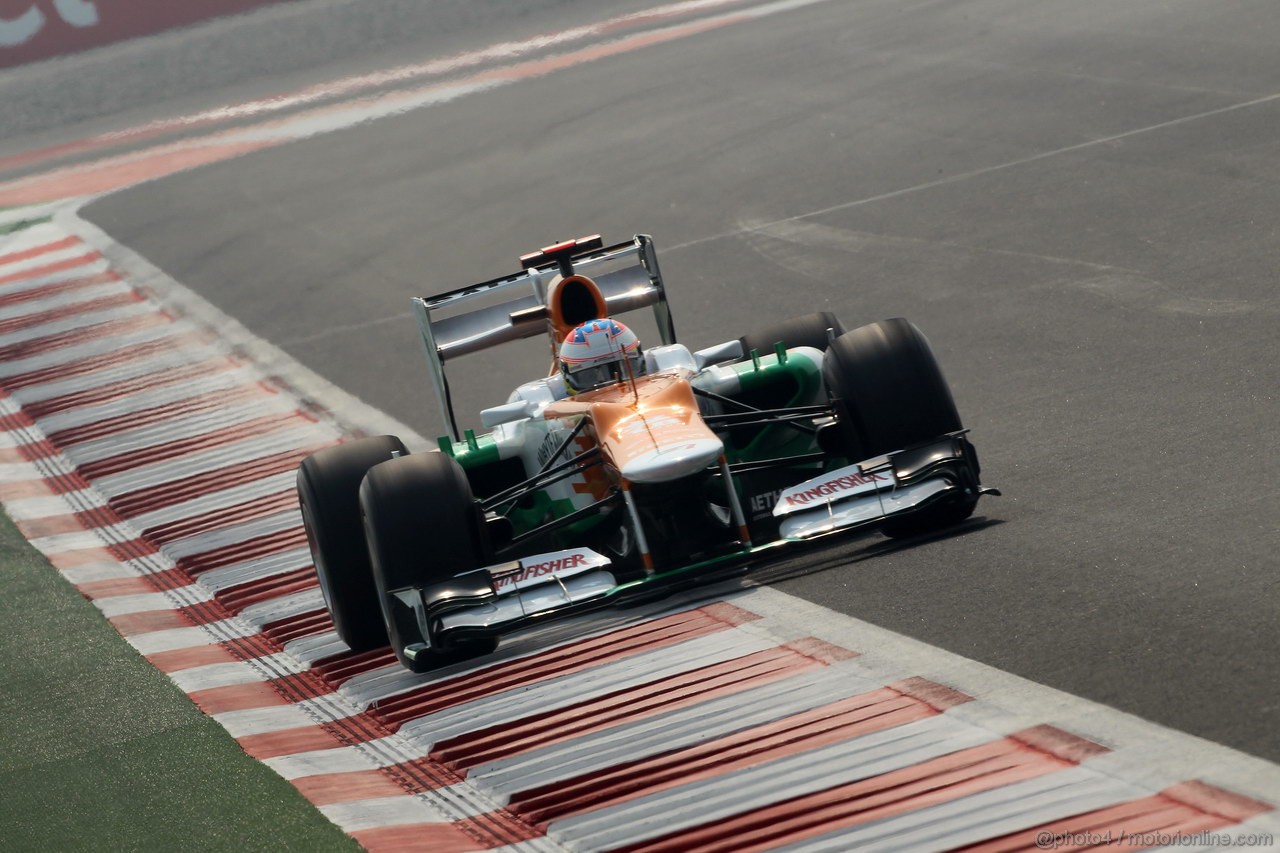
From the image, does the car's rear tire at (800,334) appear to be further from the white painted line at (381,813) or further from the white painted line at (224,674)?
the white painted line at (381,813)

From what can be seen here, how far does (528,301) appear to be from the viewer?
10562 mm

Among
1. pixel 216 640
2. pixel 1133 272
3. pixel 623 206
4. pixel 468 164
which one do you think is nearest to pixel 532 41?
pixel 468 164

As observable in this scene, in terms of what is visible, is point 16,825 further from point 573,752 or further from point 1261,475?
point 1261,475

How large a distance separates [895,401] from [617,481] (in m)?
1.39

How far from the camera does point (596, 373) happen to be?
9438mm

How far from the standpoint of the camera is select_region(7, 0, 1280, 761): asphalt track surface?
764 centimetres

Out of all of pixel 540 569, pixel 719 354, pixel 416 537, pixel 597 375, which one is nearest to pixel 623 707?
pixel 540 569

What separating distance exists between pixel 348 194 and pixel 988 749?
18.5 m

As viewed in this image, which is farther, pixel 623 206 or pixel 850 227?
pixel 623 206

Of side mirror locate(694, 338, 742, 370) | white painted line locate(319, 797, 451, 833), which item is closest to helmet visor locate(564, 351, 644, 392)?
side mirror locate(694, 338, 742, 370)

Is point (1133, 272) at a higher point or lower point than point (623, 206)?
lower

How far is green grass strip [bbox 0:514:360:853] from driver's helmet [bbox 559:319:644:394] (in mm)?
2497

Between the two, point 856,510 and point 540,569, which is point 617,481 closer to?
point 540,569

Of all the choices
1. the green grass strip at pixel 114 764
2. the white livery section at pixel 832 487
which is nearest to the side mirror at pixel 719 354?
the white livery section at pixel 832 487
